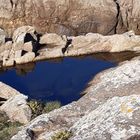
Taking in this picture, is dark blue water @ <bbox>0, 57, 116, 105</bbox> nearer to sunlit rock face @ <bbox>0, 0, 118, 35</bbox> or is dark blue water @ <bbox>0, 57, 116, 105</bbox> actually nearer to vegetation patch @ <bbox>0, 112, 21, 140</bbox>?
sunlit rock face @ <bbox>0, 0, 118, 35</bbox>

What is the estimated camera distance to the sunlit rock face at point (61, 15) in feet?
234

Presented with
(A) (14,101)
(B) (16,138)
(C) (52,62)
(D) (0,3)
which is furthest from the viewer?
(D) (0,3)

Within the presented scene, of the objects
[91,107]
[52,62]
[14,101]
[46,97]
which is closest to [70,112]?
[91,107]

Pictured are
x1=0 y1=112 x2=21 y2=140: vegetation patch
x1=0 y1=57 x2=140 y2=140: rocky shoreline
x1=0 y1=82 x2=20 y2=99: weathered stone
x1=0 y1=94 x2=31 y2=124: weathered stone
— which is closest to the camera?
x1=0 y1=57 x2=140 y2=140: rocky shoreline

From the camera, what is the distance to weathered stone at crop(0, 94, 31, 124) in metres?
30.9

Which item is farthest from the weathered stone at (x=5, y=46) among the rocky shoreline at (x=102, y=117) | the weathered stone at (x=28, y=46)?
the rocky shoreline at (x=102, y=117)

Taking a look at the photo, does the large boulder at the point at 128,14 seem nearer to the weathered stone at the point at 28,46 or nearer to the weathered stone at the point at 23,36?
the weathered stone at the point at 23,36

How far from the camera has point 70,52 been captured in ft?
205

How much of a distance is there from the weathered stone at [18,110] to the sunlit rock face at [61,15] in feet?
123

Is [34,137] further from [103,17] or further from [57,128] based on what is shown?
[103,17]

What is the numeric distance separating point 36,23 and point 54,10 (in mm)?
3728

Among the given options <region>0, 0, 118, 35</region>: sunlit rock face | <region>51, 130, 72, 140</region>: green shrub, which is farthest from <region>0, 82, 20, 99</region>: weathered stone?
<region>0, 0, 118, 35</region>: sunlit rock face

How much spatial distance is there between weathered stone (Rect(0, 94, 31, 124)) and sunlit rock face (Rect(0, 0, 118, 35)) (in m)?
37.5

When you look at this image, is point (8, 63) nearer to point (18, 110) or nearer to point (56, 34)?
point (56, 34)
